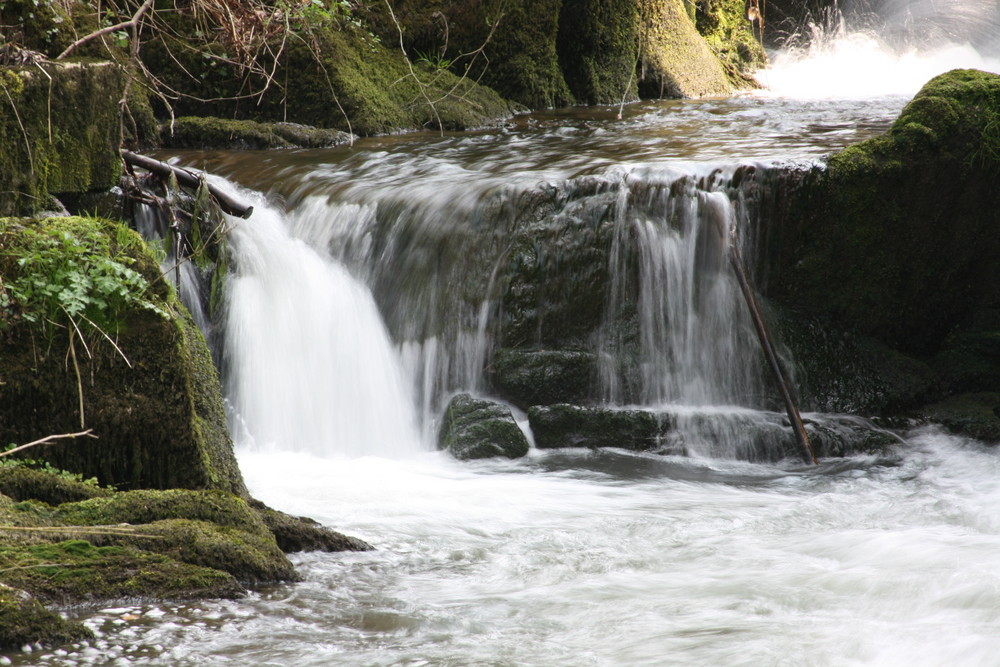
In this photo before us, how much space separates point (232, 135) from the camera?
9.66 m

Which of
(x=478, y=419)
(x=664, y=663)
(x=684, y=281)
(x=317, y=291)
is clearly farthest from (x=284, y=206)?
(x=664, y=663)

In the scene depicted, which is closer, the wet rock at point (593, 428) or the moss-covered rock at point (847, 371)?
the wet rock at point (593, 428)

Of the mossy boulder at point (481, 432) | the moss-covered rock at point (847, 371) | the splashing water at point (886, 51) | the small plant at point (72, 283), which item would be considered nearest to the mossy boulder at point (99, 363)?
the small plant at point (72, 283)

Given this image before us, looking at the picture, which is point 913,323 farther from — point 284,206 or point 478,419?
point 284,206

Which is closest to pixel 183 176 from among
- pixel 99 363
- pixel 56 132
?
pixel 56 132

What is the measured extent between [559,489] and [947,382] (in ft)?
11.2

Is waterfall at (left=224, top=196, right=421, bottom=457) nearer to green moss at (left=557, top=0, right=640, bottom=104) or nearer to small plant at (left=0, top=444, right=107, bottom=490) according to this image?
small plant at (left=0, top=444, right=107, bottom=490)

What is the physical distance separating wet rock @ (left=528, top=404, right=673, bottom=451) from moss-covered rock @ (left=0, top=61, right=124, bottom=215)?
3085 millimetres

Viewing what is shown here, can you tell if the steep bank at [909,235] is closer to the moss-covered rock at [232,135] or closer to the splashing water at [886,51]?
the moss-covered rock at [232,135]

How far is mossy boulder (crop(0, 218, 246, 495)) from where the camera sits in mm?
3543

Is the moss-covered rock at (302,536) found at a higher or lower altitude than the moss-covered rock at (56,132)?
lower

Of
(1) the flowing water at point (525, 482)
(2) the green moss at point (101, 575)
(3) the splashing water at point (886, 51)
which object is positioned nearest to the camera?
(2) the green moss at point (101, 575)

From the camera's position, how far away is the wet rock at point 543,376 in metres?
6.35

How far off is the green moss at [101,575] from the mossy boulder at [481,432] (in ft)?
9.36
